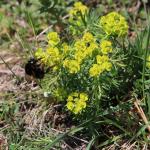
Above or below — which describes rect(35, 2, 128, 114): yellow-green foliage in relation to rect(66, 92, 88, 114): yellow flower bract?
above

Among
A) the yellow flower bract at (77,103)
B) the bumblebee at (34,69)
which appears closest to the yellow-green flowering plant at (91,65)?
the yellow flower bract at (77,103)

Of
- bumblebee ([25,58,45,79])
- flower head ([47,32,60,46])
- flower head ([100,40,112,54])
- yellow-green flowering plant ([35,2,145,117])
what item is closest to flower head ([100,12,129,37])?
yellow-green flowering plant ([35,2,145,117])

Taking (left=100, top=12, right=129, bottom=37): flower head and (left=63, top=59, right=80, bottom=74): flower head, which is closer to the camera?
(left=63, top=59, right=80, bottom=74): flower head

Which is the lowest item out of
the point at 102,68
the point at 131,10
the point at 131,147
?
the point at 131,147

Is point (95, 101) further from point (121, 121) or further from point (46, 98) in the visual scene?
point (46, 98)

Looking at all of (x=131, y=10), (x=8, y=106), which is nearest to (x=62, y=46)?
(x=8, y=106)

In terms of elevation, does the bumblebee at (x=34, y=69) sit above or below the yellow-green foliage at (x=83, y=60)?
below

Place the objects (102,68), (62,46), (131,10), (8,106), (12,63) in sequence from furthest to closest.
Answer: (131,10) → (12,63) → (8,106) → (62,46) → (102,68)

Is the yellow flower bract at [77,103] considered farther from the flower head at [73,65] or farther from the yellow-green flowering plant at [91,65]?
the flower head at [73,65]

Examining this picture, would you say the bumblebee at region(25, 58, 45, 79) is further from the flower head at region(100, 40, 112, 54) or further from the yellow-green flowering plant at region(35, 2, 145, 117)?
the flower head at region(100, 40, 112, 54)
